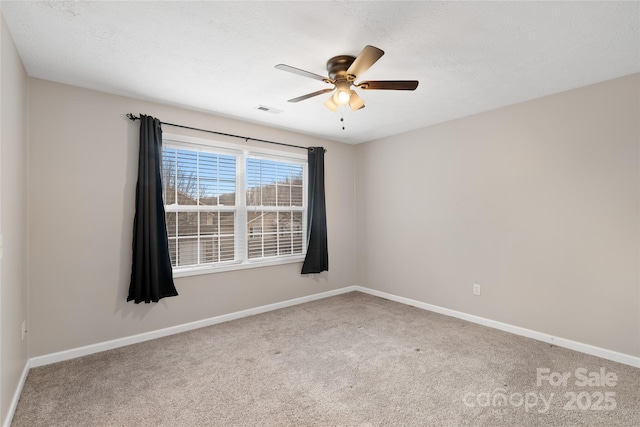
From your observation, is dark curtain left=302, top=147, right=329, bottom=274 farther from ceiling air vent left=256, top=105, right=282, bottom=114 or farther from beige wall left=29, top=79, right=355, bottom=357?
beige wall left=29, top=79, right=355, bottom=357

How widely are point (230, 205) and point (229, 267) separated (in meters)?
0.76

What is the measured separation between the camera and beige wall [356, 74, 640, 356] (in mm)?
2729

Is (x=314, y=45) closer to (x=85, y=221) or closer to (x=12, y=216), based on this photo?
(x=12, y=216)

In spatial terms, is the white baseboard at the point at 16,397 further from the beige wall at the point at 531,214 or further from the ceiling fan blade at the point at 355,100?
the beige wall at the point at 531,214

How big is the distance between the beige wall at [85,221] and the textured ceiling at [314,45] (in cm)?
27

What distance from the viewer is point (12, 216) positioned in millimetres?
2145

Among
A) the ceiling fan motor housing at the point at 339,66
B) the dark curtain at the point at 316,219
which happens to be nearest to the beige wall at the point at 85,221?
the dark curtain at the point at 316,219

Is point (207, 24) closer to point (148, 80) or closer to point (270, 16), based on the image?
point (270, 16)

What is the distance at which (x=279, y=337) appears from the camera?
3281 millimetres

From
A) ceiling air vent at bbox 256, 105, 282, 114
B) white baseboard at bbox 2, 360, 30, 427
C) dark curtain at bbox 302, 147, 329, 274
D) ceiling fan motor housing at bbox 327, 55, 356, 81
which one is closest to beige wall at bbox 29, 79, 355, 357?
white baseboard at bbox 2, 360, 30, 427

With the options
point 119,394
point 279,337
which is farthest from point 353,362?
point 119,394

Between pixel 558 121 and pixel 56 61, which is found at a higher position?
pixel 56 61

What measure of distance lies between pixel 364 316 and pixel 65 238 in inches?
127

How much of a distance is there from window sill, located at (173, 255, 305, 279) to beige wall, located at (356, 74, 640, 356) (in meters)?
1.50
